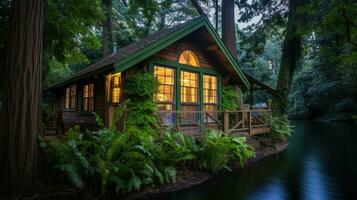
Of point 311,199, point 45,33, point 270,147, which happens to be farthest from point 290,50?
point 45,33

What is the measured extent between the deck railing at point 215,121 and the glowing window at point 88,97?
12.5 feet

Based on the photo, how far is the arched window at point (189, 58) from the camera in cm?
1045

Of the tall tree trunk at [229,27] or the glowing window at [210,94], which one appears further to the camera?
the tall tree trunk at [229,27]


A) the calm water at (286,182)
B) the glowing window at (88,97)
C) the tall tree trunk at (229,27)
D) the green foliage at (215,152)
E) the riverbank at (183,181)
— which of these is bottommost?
the calm water at (286,182)

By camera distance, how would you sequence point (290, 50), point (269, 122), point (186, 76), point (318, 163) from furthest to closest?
point (290, 50)
point (269, 122)
point (186, 76)
point (318, 163)

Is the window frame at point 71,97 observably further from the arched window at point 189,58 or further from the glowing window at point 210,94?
the glowing window at point 210,94

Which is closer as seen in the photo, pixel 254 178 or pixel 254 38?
pixel 254 178

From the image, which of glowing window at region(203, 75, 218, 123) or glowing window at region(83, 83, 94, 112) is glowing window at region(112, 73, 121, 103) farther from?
glowing window at region(203, 75, 218, 123)

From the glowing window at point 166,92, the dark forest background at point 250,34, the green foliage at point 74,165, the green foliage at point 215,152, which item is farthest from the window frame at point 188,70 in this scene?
the green foliage at point 74,165

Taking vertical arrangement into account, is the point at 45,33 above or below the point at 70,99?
above

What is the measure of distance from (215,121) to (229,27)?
792 cm

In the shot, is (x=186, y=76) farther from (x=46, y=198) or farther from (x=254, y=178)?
(x=46, y=198)

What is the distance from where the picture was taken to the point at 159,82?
8.88m

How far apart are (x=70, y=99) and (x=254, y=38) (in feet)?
43.6
